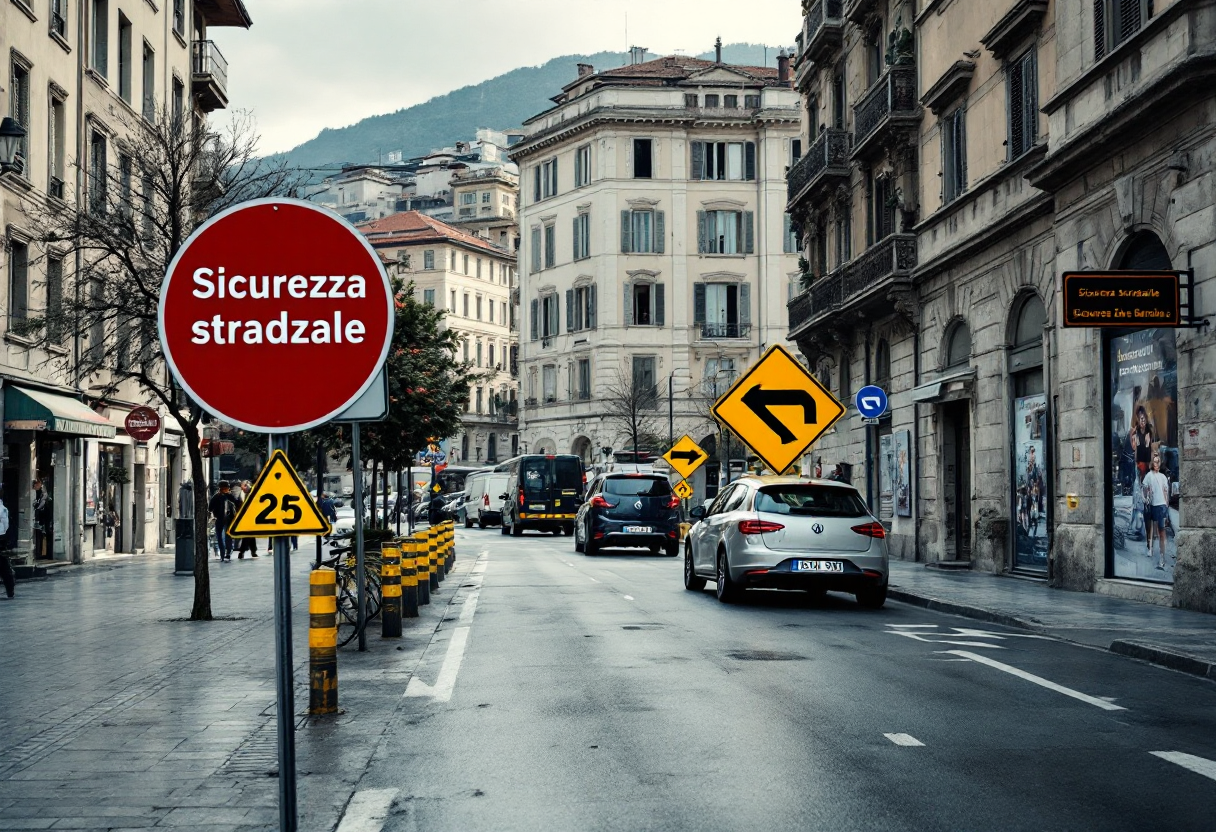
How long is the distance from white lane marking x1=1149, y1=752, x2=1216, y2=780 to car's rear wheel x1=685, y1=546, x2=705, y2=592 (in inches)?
545

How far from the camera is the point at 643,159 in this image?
76875 mm

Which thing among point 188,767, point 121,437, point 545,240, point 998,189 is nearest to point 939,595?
point 998,189

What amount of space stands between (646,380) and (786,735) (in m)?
68.3

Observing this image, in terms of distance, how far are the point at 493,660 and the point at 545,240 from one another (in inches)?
2710

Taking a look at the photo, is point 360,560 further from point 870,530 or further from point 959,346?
point 959,346

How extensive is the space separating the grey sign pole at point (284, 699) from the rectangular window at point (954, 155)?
970 inches

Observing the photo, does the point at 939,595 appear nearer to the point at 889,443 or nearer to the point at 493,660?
the point at 493,660

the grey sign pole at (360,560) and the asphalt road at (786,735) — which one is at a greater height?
the grey sign pole at (360,560)

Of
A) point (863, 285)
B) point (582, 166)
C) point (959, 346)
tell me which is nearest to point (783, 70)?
point (582, 166)

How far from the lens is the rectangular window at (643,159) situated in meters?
76.8

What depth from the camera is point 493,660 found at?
1324cm

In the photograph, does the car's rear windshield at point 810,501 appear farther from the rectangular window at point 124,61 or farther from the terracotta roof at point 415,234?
the terracotta roof at point 415,234

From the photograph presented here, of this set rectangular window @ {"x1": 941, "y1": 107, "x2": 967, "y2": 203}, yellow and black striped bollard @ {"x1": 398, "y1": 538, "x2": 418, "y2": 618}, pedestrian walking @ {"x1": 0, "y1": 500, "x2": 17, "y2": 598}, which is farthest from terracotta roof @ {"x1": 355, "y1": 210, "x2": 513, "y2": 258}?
yellow and black striped bollard @ {"x1": 398, "y1": 538, "x2": 418, "y2": 618}

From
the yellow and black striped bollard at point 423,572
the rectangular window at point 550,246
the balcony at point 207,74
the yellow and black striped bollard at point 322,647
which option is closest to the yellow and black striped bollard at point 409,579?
the yellow and black striped bollard at point 423,572
